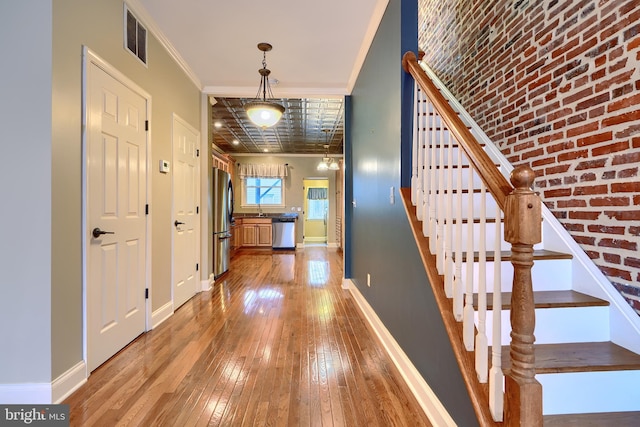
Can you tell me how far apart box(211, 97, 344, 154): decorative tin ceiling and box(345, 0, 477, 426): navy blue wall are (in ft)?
5.38

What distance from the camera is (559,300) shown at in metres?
1.43

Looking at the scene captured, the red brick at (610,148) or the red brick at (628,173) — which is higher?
the red brick at (610,148)

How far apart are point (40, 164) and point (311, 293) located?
9.67ft

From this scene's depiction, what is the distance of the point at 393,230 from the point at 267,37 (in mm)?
2300

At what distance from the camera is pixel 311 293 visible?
12.5 ft

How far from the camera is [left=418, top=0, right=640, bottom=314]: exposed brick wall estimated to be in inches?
52.7

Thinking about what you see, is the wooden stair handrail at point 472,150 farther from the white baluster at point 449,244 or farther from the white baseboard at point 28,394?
the white baseboard at point 28,394

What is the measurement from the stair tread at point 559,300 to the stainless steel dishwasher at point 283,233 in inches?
269

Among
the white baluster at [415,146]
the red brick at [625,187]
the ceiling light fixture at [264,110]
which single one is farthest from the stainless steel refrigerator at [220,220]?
the red brick at [625,187]

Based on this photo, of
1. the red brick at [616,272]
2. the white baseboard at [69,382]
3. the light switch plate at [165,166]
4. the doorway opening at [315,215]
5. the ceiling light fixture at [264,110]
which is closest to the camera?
the red brick at [616,272]

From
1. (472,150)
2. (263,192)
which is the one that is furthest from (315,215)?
(472,150)

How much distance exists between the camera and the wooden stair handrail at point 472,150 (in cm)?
99

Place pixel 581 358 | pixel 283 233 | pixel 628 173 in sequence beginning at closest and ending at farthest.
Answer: pixel 581 358 < pixel 628 173 < pixel 283 233

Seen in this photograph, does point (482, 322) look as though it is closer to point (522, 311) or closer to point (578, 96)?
point (522, 311)
